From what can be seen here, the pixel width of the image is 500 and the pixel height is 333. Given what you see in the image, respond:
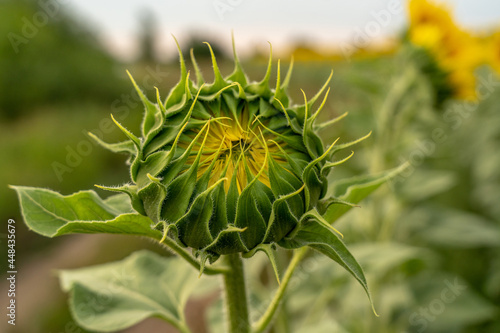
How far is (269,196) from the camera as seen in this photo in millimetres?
876

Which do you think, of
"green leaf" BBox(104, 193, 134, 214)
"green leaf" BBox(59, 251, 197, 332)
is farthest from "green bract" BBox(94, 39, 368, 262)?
"green leaf" BBox(59, 251, 197, 332)

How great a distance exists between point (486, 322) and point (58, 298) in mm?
3667

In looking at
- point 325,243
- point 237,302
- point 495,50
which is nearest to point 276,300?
point 237,302

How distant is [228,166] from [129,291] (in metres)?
0.59

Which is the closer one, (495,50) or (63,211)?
(63,211)

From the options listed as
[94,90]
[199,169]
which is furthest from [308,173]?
[94,90]

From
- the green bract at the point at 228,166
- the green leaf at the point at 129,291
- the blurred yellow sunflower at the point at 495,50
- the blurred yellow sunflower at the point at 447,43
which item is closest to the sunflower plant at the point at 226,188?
the green bract at the point at 228,166

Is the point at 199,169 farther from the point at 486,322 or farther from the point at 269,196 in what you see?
the point at 486,322

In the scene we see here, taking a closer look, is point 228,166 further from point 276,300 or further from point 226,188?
point 276,300

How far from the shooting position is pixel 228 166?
0.90 metres

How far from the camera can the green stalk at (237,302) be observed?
40.2 inches

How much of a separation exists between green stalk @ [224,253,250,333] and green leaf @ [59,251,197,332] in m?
0.21

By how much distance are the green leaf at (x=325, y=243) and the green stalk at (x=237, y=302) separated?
18 centimetres

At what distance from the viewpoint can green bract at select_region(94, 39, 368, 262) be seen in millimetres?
851
